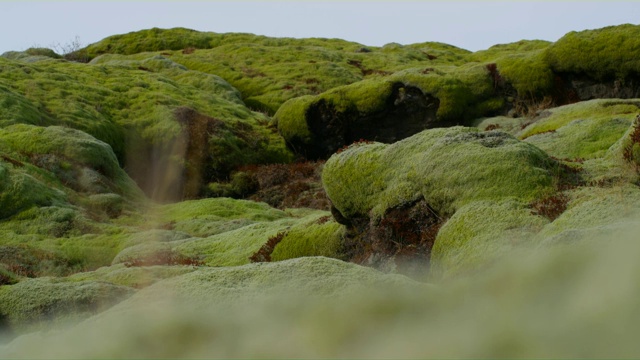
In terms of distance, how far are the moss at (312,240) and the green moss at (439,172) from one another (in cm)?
123

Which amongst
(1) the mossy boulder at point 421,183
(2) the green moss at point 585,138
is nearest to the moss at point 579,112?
(2) the green moss at point 585,138

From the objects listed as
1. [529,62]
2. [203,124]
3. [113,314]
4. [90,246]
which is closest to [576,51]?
[529,62]

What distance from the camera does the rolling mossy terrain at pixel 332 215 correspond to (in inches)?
238

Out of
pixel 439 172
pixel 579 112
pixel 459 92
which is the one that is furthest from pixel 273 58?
pixel 439 172

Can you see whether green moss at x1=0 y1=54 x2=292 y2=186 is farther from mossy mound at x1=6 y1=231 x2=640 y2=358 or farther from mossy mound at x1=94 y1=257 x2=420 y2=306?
mossy mound at x1=6 y1=231 x2=640 y2=358

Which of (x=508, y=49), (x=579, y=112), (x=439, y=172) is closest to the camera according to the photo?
(x=439, y=172)

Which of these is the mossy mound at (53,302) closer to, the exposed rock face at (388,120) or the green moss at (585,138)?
the green moss at (585,138)

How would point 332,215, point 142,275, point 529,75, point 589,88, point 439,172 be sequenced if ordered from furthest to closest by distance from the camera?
1. point 529,75
2. point 589,88
3. point 332,215
4. point 439,172
5. point 142,275

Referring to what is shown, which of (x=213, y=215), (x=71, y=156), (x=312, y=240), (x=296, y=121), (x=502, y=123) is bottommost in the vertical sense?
(x=213, y=215)

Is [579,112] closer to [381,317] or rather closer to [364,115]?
[364,115]

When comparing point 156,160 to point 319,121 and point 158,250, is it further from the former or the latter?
point 158,250

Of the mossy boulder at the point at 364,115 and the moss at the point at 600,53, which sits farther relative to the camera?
the mossy boulder at the point at 364,115

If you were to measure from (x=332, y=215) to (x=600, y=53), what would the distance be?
30755 millimetres

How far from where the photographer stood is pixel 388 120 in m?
47.1
